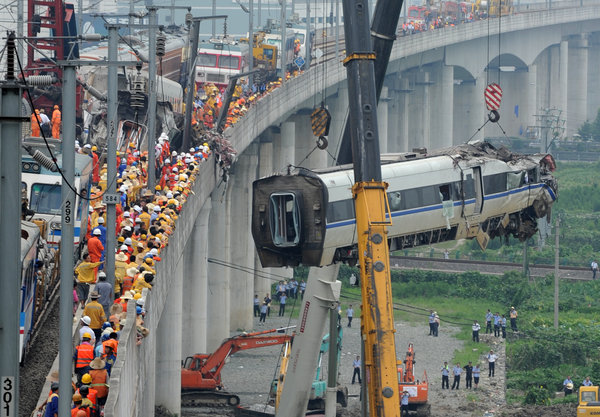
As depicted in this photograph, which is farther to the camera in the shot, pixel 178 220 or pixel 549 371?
pixel 549 371

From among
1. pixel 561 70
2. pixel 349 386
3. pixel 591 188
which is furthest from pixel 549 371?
pixel 561 70

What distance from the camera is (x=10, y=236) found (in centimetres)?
1553

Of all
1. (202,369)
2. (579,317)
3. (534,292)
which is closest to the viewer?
(202,369)

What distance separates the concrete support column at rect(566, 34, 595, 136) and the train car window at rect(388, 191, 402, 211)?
132030 mm

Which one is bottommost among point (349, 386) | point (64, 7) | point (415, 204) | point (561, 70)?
point (349, 386)

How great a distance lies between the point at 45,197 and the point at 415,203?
341 inches

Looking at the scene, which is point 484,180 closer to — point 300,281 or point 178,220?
point 178,220

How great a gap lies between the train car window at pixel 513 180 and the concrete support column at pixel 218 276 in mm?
29989

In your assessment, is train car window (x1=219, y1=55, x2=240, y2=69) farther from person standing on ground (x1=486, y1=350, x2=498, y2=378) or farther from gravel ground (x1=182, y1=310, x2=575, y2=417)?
person standing on ground (x1=486, y1=350, x2=498, y2=378)

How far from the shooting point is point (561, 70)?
155 meters

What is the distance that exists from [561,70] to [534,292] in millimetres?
81093

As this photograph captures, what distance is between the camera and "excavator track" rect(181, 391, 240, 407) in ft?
160

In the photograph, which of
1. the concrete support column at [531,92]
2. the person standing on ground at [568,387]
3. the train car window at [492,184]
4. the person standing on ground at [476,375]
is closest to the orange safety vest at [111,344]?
the train car window at [492,184]

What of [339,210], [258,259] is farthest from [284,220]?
[258,259]
